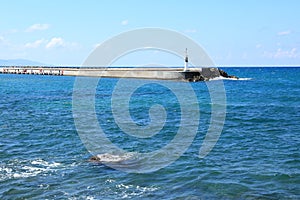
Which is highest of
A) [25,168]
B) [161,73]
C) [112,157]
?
[161,73]

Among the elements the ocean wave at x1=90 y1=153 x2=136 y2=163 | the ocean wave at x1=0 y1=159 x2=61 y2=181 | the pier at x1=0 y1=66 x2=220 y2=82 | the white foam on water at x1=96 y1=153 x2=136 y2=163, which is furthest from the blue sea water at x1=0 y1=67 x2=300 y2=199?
the pier at x1=0 y1=66 x2=220 y2=82

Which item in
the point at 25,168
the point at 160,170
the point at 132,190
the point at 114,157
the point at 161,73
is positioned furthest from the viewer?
the point at 161,73

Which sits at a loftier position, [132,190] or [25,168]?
[25,168]

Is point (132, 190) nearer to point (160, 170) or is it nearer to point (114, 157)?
point (160, 170)

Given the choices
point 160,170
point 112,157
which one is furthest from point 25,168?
point 160,170

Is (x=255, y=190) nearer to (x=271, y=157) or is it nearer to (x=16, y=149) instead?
(x=271, y=157)

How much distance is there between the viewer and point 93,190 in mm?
14273

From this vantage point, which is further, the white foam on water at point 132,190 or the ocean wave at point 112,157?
the ocean wave at point 112,157

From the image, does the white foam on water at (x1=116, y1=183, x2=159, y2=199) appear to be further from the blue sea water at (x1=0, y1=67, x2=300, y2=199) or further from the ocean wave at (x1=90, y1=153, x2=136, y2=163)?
the ocean wave at (x1=90, y1=153, x2=136, y2=163)

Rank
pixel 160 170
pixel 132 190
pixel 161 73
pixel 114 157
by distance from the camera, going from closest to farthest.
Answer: pixel 132 190
pixel 160 170
pixel 114 157
pixel 161 73

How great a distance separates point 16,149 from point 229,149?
11101mm

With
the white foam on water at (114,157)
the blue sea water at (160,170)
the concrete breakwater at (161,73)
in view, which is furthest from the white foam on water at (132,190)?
the concrete breakwater at (161,73)

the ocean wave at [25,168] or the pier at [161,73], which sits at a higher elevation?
the pier at [161,73]

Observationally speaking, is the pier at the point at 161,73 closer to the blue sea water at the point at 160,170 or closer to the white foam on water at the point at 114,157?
the blue sea water at the point at 160,170
